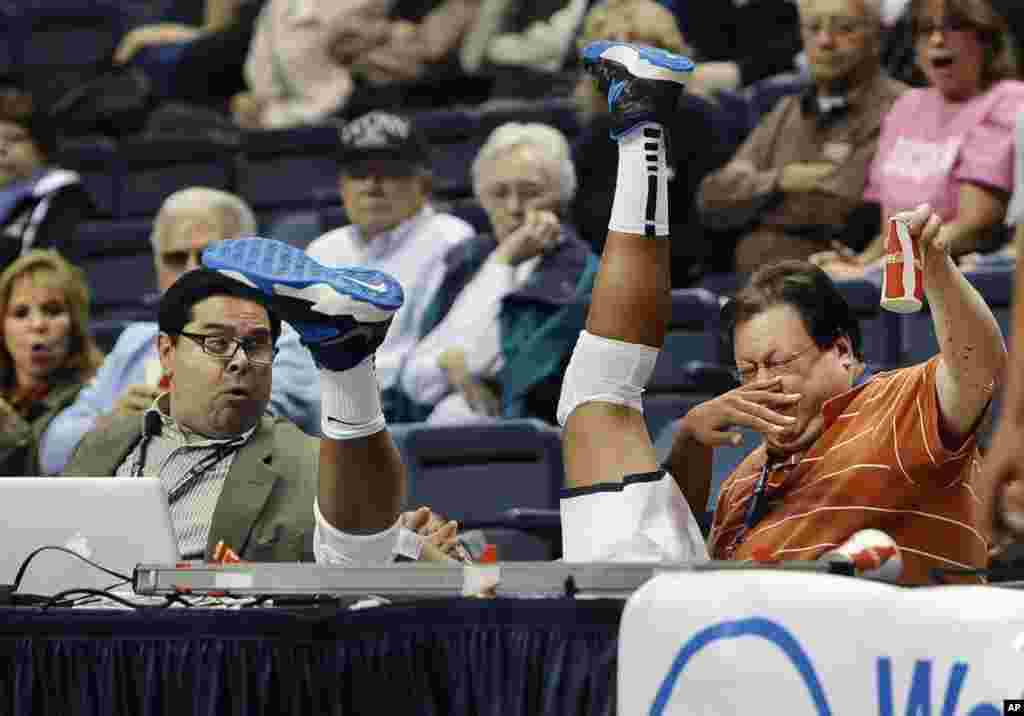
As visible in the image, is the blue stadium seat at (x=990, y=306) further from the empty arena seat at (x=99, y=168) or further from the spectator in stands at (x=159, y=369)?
the empty arena seat at (x=99, y=168)

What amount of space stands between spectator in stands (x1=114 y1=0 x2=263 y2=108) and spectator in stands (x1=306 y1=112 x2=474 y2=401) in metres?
2.29

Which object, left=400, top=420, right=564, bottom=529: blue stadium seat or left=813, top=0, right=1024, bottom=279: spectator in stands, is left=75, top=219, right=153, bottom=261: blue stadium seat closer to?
left=400, top=420, right=564, bottom=529: blue stadium seat

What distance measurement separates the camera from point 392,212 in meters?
5.59

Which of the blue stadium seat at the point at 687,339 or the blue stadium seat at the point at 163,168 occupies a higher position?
the blue stadium seat at the point at 163,168

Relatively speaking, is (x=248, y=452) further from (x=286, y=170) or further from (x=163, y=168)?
(x=163, y=168)

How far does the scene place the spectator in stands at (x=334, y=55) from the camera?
691 cm

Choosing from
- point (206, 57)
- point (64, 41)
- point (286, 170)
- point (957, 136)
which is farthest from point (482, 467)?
point (64, 41)

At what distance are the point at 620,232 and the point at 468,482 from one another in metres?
1.55

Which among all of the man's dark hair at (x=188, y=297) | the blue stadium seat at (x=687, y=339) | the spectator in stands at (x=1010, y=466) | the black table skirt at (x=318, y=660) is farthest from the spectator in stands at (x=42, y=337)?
the spectator in stands at (x=1010, y=466)

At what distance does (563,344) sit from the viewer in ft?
16.0

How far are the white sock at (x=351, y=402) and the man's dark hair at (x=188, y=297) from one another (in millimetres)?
803

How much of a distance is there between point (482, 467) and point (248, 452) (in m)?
0.89

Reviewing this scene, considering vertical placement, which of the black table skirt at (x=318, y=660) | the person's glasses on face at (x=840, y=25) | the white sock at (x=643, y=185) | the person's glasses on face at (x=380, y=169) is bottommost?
the black table skirt at (x=318, y=660)

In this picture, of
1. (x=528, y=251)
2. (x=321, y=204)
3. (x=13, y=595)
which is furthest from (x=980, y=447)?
(x=321, y=204)
